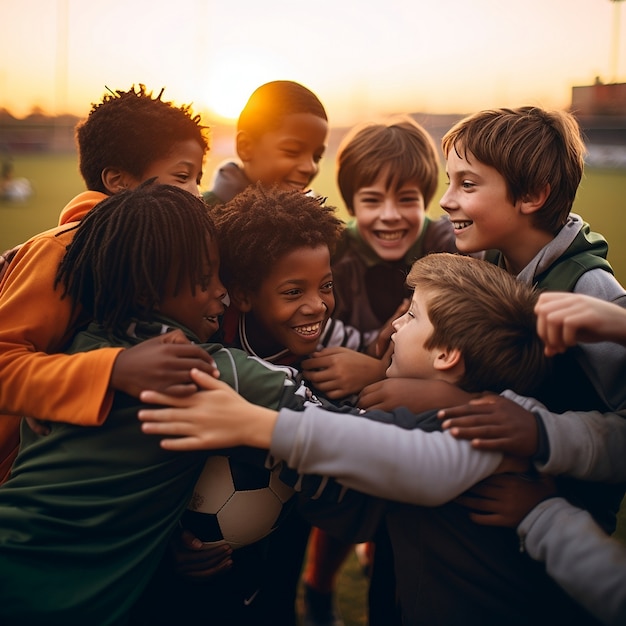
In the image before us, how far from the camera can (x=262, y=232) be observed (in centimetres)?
214

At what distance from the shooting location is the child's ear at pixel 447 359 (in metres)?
1.86

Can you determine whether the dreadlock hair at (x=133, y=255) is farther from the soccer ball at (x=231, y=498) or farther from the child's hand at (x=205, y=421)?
the soccer ball at (x=231, y=498)

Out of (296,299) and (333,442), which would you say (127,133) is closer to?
(296,299)

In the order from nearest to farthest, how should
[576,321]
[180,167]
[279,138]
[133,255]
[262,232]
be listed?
[576,321] → [133,255] → [262,232] → [180,167] → [279,138]

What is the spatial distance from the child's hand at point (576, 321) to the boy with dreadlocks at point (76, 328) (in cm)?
91

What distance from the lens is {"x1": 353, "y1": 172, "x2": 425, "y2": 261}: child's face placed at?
3170mm

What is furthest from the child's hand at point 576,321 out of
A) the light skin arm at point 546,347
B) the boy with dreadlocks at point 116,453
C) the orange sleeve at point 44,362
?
the orange sleeve at point 44,362

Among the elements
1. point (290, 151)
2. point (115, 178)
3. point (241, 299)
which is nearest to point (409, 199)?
point (290, 151)

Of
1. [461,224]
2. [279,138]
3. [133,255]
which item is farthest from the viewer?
[279,138]

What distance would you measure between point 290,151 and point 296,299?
1.49m

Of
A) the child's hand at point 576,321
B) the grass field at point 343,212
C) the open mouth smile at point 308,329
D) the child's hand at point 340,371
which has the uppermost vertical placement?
the child's hand at point 576,321

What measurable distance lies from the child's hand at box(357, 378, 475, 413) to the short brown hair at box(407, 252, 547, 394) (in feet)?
0.27

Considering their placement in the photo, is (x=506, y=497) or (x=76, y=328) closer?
(x=506, y=497)

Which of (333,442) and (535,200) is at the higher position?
(535,200)
